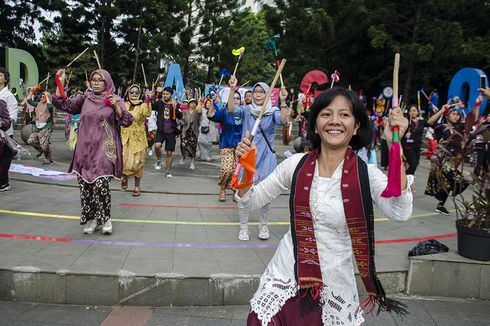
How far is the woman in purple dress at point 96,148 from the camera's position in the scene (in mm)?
4945

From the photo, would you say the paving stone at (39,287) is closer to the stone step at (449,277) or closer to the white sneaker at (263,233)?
the white sneaker at (263,233)

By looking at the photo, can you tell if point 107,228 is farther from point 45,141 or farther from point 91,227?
point 45,141

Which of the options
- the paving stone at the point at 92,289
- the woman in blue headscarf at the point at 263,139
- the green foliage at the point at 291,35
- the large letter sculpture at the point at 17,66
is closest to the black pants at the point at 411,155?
the woman in blue headscarf at the point at 263,139

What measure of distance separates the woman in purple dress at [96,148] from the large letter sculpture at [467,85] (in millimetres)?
13891

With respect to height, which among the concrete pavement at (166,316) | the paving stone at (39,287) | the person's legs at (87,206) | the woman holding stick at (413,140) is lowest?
the concrete pavement at (166,316)

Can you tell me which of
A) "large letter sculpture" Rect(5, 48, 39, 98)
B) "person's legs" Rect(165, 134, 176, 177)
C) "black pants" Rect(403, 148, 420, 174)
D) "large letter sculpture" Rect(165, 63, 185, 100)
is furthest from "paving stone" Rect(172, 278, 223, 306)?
"large letter sculpture" Rect(5, 48, 39, 98)

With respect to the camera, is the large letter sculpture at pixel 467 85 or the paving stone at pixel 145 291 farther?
the large letter sculpture at pixel 467 85

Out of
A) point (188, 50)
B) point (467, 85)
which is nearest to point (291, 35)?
point (188, 50)

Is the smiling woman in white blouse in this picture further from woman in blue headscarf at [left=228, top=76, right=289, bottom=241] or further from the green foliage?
the green foliage

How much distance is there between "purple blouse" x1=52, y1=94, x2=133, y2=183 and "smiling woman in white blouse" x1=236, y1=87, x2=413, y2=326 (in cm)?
311

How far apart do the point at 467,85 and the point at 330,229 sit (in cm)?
1750

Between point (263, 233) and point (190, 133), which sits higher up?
point (190, 133)

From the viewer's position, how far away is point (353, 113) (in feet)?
7.28

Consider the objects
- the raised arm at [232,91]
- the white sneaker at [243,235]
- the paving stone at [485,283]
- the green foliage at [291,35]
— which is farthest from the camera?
the green foliage at [291,35]
